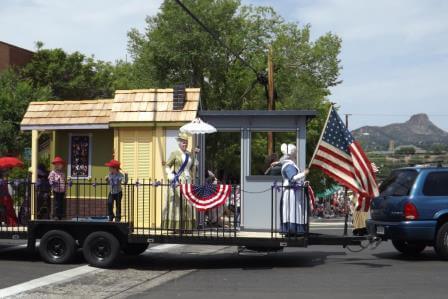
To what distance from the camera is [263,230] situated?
12.6 m

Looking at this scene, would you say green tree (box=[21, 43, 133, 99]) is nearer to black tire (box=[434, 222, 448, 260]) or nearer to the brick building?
the brick building

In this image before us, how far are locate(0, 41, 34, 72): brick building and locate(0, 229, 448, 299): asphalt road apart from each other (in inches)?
1294

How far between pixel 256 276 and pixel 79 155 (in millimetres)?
5140

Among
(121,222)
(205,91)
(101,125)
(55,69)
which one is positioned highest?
(55,69)

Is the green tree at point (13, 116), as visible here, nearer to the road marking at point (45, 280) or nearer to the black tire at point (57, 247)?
the black tire at point (57, 247)

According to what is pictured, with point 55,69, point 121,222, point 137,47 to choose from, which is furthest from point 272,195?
point 55,69

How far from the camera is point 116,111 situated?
13.5 meters

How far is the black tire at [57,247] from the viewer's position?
477 inches

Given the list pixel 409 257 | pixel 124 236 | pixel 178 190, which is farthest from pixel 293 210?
pixel 409 257

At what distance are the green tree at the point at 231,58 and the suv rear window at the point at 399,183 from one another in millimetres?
16705

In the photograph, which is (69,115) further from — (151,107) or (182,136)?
(182,136)

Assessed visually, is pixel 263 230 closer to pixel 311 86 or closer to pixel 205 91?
pixel 205 91

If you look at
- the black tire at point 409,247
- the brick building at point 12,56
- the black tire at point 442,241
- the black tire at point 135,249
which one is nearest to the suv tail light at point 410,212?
the black tire at point 442,241

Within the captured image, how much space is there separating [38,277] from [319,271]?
4750 mm
